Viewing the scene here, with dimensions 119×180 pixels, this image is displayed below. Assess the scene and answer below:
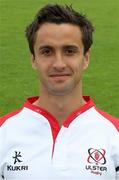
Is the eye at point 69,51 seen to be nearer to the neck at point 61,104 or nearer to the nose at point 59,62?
the nose at point 59,62

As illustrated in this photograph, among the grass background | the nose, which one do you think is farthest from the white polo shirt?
the grass background

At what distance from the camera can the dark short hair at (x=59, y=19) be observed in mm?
2811

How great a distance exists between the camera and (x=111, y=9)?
16.7 m

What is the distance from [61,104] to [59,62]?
0.25 m

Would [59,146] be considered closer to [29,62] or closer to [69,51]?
[69,51]

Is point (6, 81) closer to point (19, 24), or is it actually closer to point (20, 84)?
point (20, 84)

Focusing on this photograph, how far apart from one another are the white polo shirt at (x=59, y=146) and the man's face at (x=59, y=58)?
0.18m

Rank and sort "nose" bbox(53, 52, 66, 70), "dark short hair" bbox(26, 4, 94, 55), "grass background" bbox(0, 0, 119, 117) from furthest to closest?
"grass background" bbox(0, 0, 119, 117) → "dark short hair" bbox(26, 4, 94, 55) → "nose" bbox(53, 52, 66, 70)

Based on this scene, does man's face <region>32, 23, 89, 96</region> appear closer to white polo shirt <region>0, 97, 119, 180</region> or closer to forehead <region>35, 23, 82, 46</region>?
forehead <region>35, 23, 82, 46</region>

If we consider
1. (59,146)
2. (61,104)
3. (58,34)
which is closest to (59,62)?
(58,34)

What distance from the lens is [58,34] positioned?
272 cm

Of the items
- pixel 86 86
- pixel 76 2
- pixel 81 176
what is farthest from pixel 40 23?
pixel 76 2

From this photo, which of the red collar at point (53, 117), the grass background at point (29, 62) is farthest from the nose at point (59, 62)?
the grass background at point (29, 62)

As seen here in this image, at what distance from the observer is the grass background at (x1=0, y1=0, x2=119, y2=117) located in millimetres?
8742
